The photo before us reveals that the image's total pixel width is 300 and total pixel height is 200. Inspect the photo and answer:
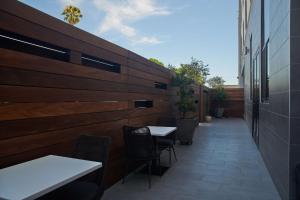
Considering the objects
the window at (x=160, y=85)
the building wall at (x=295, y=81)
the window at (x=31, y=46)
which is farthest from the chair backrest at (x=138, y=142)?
the window at (x=160, y=85)

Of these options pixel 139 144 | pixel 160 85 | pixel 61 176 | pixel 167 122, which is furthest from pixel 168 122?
pixel 61 176

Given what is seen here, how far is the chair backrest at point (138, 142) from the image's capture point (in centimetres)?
337

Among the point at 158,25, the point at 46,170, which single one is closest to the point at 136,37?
the point at 158,25

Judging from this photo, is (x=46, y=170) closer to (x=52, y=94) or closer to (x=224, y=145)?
(x=52, y=94)

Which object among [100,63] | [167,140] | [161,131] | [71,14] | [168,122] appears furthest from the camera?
[71,14]

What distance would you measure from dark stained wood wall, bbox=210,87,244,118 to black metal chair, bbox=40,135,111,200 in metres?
13.4

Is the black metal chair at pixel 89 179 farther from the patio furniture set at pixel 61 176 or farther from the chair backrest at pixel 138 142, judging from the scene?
the chair backrest at pixel 138 142

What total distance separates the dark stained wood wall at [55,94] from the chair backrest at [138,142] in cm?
25

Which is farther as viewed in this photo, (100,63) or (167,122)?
(167,122)

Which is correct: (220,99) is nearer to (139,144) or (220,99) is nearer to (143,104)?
(143,104)

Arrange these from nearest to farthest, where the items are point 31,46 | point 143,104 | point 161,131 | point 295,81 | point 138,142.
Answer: point 31,46 → point 295,81 → point 138,142 → point 161,131 → point 143,104

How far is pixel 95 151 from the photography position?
234 centimetres

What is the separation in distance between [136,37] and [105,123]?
377 inches

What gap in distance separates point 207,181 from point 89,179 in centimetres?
194
